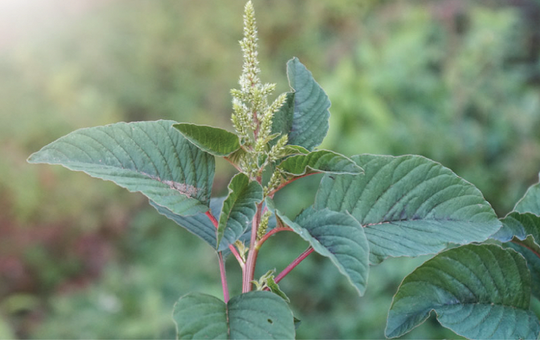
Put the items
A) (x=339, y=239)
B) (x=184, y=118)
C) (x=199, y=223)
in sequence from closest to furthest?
(x=339, y=239) → (x=199, y=223) → (x=184, y=118)

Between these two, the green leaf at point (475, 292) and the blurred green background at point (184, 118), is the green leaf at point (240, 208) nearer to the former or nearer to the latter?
the green leaf at point (475, 292)

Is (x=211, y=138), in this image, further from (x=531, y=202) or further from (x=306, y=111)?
(x=531, y=202)

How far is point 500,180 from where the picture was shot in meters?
1.87

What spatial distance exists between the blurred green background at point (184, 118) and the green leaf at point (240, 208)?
115 centimetres

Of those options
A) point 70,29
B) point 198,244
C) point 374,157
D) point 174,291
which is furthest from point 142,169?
point 70,29

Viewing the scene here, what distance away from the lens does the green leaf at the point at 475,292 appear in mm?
404

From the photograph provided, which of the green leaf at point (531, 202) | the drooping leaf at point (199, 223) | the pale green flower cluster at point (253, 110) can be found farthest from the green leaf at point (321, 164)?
the green leaf at point (531, 202)

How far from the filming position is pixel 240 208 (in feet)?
1.23

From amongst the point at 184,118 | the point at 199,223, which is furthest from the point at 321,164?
the point at 184,118

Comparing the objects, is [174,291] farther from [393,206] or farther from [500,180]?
[393,206]

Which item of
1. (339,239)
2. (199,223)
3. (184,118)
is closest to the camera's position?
(339,239)

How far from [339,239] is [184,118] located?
2003mm

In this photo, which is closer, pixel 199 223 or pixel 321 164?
pixel 321 164

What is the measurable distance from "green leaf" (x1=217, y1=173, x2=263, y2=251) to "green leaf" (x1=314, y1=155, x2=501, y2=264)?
0.07 m
